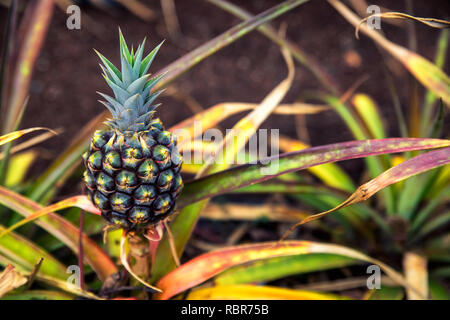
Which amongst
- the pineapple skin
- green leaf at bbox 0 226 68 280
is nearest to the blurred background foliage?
green leaf at bbox 0 226 68 280

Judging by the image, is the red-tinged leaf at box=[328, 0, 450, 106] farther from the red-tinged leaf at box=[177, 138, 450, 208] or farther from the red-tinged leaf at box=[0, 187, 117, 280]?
the red-tinged leaf at box=[0, 187, 117, 280]

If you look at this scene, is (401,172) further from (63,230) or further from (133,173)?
(63,230)

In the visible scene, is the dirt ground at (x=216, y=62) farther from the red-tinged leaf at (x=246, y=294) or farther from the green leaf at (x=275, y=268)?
the red-tinged leaf at (x=246, y=294)

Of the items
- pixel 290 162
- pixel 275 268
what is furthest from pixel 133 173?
pixel 275 268

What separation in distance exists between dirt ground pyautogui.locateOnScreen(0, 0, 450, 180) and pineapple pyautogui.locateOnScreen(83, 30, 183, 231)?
1627 millimetres

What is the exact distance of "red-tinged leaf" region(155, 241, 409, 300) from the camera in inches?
54.0

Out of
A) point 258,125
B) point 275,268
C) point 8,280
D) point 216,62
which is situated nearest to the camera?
point 8,280

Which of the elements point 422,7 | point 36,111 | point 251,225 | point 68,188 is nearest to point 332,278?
point 251,225

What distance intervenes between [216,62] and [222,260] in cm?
197

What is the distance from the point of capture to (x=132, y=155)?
3.42 ft

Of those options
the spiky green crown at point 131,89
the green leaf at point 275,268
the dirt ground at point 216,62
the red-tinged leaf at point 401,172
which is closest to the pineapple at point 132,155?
the spiky green crown at point 131,89

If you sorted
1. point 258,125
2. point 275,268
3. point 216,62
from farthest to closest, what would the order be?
point 216,62
point 275,268
point 258,125

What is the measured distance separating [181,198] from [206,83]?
5.70ft

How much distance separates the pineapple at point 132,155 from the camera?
1045 millimetres
